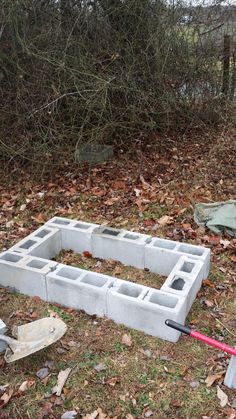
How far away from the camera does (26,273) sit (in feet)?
9.91

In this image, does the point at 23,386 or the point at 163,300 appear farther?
the point at 163,300

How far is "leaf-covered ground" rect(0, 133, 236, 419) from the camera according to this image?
2242 mm

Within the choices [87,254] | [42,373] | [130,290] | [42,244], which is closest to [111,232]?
[87,254]

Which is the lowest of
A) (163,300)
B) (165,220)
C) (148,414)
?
(148,414)

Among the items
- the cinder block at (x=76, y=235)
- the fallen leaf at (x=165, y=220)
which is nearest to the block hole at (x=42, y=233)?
the cinder block at (x=76, y=235)

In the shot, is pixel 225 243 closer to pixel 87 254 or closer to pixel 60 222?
pixel 87 254

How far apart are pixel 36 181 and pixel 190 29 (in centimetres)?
342

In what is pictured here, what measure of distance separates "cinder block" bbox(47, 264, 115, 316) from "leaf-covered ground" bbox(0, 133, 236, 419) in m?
0.07

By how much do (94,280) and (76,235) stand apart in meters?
0.74

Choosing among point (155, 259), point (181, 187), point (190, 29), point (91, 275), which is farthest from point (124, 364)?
point (190, 29)

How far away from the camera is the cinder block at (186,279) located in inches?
109

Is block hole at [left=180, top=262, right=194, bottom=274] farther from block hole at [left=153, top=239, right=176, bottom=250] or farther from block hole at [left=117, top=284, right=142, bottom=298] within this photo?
block hole at [left=117, top=284, right=142, bottom=298]

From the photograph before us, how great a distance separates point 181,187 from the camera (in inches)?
195

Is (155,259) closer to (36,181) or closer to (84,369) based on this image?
(84,369)
